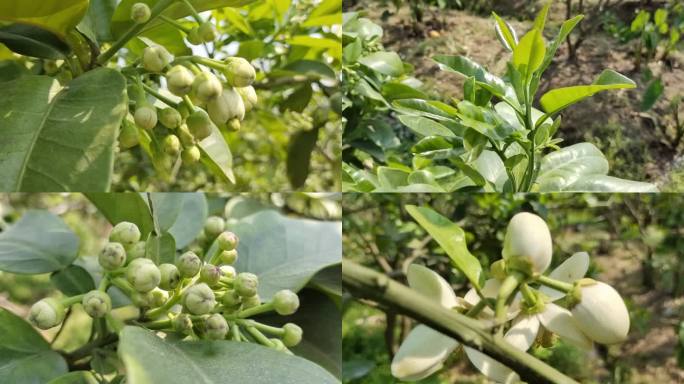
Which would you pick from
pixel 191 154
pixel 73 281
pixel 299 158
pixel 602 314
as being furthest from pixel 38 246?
pixel 299 158

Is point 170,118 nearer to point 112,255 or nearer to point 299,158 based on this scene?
point 112,255

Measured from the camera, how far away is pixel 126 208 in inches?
21.3

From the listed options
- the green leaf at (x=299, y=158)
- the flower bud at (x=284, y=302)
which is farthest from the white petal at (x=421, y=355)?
the green leaf at (x=299, y=158)

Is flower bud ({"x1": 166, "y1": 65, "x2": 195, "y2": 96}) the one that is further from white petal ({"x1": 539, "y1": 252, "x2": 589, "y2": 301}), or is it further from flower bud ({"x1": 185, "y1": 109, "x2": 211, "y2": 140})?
white petal ({"x1": 539, "y1": 252, "x2": 589, "y2": 301})

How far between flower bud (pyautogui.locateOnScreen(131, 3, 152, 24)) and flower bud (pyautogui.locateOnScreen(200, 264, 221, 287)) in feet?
0.78

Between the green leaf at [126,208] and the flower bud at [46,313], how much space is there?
0.09 m

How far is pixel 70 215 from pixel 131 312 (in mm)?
1010

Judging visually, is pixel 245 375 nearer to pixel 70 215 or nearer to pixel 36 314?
pixel 36 314

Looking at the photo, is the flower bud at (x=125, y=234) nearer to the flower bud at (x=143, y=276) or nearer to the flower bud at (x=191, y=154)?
the flower bud at (x=143, y=276)

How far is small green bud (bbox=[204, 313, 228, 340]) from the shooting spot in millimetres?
460

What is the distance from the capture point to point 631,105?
6.47ft

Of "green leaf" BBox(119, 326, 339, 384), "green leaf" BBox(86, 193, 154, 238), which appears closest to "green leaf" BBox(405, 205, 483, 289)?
"green leaf" BBox(119, 326, 339, 384)

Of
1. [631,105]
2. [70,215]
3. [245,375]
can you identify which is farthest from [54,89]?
[631,105]

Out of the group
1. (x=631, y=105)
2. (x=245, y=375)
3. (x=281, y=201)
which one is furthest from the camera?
(x=631, y=105)
